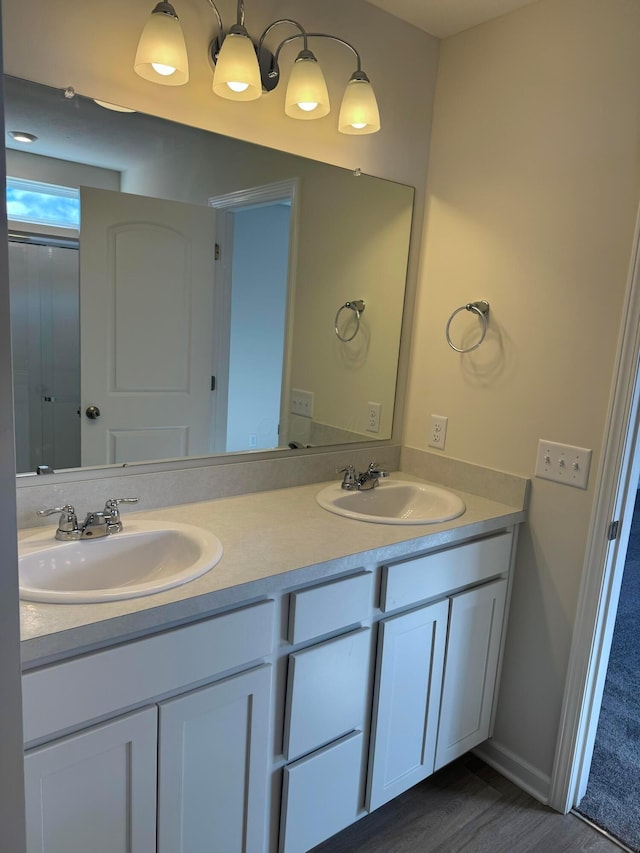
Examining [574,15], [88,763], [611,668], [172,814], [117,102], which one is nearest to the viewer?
[88,763]

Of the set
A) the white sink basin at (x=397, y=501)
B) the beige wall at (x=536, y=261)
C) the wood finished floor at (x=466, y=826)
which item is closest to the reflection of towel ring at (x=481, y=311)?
the beige wall at (x=536, y=261)

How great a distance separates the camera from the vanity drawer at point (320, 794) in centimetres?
150

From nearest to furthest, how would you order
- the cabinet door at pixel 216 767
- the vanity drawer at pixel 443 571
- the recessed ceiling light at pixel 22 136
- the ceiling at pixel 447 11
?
the cabinet door at pixel 216 767 < the recessed ceiling light at pixel 22 136 < the vanity drawer at pixel 443 571 < the ceiling at pixel 447 11

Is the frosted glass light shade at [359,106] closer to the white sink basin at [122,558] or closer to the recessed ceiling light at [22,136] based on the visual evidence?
the recessed ceiling light at [22,136]

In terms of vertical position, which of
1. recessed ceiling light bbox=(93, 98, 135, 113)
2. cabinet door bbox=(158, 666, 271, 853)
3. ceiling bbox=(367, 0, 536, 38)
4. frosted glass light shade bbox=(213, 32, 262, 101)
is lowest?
cabinet door bbox=(158, 666, 271, 853)

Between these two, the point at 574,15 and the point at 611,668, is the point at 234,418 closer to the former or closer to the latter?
the point at 574,15

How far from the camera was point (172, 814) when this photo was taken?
128cm

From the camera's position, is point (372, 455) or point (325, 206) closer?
point (325, 206)

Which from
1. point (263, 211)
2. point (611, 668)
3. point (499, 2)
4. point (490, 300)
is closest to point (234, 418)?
point (263, 211)

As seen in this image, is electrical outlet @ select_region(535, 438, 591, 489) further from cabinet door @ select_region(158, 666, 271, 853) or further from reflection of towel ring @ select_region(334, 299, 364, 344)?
cabinet door @ select_region(158, 666, 271, 853)

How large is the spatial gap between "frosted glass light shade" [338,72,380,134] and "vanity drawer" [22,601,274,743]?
1395 mm

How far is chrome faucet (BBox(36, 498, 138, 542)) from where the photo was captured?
1.43 meters

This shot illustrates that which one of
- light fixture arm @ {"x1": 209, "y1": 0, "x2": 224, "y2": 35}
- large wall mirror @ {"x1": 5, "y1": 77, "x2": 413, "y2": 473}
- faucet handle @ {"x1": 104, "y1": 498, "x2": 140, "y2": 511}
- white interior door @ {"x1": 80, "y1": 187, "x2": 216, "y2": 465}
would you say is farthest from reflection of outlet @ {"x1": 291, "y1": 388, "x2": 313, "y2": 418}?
light fixture arm @ {"x1": 209, "y1": 0, "x2": 224, "y2": 35}

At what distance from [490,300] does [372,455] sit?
67 centimetres
